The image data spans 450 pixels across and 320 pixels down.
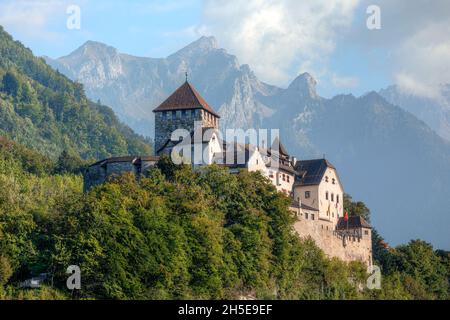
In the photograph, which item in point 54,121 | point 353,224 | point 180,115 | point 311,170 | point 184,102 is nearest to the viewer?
point 180,115

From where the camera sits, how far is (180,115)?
264 ft

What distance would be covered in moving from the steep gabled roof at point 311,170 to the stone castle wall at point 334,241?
14.2 feet

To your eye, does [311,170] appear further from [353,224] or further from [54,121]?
[54,121]

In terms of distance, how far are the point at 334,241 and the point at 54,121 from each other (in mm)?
92398

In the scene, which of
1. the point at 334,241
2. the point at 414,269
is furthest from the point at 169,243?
the point at 414,269

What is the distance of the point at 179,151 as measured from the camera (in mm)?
74375

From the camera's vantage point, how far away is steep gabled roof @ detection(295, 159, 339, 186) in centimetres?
8312

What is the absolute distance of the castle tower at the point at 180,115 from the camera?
79.8 meters

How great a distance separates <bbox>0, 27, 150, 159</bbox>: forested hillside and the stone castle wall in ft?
247

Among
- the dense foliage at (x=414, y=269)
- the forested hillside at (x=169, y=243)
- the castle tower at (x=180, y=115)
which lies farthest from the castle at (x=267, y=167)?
the dense foliage at (x=414, y=269)

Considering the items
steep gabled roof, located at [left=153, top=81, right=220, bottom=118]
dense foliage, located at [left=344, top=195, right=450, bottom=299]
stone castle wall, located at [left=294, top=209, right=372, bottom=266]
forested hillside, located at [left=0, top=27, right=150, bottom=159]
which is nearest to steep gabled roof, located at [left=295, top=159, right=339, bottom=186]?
stone castle wall, located at [left=294, top=209, right=372, bottom=266]

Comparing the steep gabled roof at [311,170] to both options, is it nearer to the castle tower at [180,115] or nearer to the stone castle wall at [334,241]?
the stone castle wall at [334,241]

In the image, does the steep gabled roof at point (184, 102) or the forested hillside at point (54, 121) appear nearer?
the steep gabled roof at point (184, 102)
